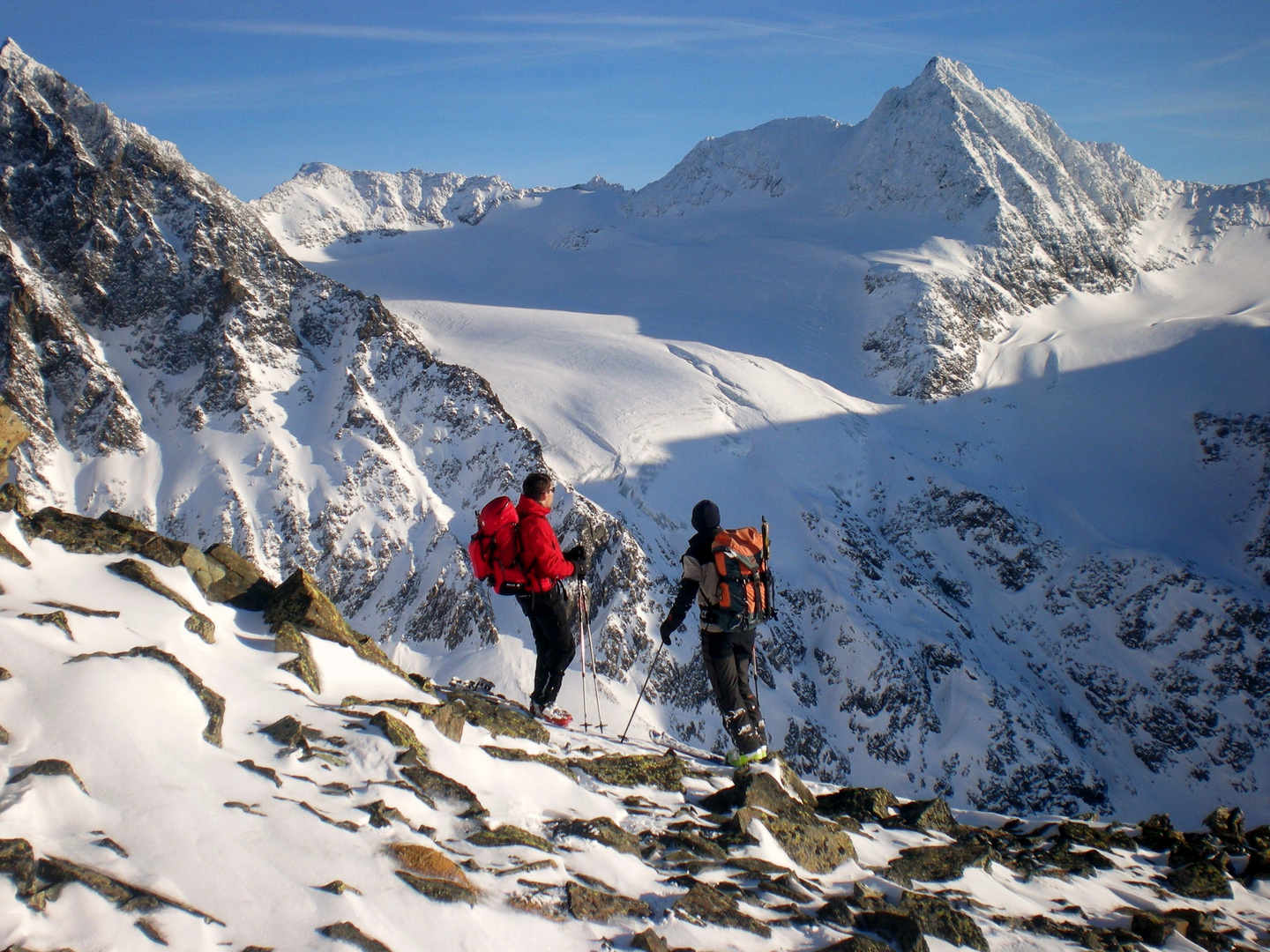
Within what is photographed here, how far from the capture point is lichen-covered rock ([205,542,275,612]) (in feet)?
30.2

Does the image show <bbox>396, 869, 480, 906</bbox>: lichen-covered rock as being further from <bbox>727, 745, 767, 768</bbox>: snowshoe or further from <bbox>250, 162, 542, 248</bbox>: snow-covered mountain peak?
<bbox>250, 162, 542, 248</bbox>: snow-covered mountain peak

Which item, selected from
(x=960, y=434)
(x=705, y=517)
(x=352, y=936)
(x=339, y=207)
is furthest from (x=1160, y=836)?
(x=339, y=207)

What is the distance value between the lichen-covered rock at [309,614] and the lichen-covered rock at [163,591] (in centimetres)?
101

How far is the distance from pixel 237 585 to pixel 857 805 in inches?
333

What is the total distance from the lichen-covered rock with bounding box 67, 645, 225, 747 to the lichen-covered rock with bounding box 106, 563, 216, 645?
1.24m

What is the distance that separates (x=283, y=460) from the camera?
50.6 m

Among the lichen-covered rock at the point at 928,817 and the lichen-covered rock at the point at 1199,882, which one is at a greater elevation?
the lichen-covered rock at the point at 928,817

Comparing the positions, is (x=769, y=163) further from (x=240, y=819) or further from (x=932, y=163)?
(x=240, y=819)

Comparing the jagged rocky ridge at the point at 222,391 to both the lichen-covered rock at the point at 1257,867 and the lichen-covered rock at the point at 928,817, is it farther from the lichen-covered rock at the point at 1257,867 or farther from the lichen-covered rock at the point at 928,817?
the lichen-covered rock at the point at 1257,867

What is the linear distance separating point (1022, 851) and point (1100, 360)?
2961 inches

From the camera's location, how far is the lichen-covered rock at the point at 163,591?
304 inches

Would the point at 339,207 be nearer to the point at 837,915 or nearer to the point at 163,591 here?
the point at 163,591

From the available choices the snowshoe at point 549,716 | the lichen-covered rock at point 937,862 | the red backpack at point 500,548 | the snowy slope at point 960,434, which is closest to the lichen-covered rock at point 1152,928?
the lichen-covered rock at point 937,862

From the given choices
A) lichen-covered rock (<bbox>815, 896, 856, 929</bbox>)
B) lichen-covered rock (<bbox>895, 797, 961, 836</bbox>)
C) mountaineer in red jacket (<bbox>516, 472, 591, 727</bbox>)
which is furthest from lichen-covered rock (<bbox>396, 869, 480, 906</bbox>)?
lichen-covered rock (<bbox>895, 797, 961, 836</bbox>)
